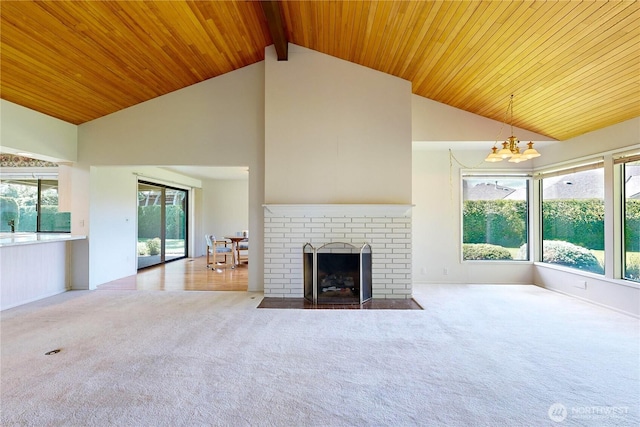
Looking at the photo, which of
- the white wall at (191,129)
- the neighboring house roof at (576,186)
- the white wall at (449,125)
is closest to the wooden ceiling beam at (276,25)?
the white wall at (191,129)

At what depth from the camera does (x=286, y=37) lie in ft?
14.7

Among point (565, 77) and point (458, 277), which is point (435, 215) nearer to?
point (458, 277)

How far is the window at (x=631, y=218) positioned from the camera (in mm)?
3846

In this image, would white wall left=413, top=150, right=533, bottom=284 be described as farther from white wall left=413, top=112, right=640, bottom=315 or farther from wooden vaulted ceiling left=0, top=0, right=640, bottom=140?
wooden vaulted ceiling left=0, top=0, right=640, bottom=140

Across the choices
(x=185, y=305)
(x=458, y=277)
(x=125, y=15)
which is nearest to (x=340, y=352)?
(x=185, y=305)

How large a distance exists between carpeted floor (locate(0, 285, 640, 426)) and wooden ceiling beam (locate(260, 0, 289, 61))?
3559mm

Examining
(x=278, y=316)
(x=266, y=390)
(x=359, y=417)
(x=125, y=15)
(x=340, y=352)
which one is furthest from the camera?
(x=278, y=316)

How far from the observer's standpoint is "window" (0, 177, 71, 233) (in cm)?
582

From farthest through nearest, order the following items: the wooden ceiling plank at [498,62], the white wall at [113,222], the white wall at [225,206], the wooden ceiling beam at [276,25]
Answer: the white wall at [225,206] → the white wall at [113,222] → the wooden ceiling beam at [276,25] → the wooden ceiling plank at [498,62]

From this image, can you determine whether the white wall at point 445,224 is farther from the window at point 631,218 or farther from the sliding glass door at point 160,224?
the sliding glass door at point 160,224

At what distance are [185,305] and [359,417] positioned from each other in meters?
3.05

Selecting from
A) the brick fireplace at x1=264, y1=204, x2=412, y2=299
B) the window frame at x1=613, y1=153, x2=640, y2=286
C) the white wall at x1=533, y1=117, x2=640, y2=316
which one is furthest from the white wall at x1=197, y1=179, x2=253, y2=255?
the window frame at x1=613, y1=153, x2=640, y2=286

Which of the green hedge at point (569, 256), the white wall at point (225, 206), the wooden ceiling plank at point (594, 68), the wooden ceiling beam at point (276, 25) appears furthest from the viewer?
the white wall at point (225, 206)

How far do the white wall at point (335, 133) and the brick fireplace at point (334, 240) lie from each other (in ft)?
0.79
